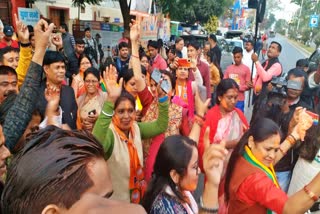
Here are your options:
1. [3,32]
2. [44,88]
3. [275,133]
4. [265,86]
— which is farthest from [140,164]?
[3,32]

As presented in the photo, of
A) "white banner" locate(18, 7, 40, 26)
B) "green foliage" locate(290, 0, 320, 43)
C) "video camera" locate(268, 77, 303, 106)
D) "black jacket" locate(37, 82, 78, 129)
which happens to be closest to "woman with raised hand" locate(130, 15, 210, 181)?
"black jacket" locate(37, 82, 78, 129)

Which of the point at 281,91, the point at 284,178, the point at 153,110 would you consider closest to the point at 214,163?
the point at 153,110

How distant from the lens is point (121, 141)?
2402 mm

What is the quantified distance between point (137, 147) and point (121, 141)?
0.53ft

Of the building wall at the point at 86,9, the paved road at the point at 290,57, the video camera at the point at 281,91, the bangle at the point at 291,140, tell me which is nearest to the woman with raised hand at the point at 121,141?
the bangle at the point at 291,140

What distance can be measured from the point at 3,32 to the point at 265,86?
473 cm

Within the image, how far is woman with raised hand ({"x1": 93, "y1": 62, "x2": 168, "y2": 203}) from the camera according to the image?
2.25m

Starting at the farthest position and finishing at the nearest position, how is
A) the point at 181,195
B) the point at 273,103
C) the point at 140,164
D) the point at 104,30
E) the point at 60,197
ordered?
the point at 104,30
the point at 273,103
the point at 140,164
the point at 181,195
the point at 60,197

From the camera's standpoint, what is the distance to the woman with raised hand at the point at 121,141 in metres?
2.25

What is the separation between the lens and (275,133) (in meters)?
2.27

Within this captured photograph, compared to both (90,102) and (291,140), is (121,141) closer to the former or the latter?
(90,102)

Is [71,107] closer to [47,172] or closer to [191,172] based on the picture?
[191,172]

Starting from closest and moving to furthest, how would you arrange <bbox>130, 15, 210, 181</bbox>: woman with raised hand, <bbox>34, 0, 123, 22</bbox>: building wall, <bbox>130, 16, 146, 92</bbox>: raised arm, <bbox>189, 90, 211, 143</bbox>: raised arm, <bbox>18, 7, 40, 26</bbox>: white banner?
1. <bbox>189, 90, 211, 143</bbox>: raised arm
2. <bbox>130, 15, 210, 181</bbox>: woman with raised hand
3. <bbox>130, 16, 146, 92</bbox>: raised arm
4. <bbox>18, 7, 40, 26</bbox>: white banner
5. <bbox>34, 0, 123, 22</bbox>: building wall

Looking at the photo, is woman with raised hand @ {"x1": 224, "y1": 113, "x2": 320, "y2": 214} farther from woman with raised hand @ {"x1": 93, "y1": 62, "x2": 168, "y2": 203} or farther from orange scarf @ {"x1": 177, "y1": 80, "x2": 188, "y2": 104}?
orange scarf @ {"x1": 177, "y1": 80, "x2": 188, "y2": 104}
